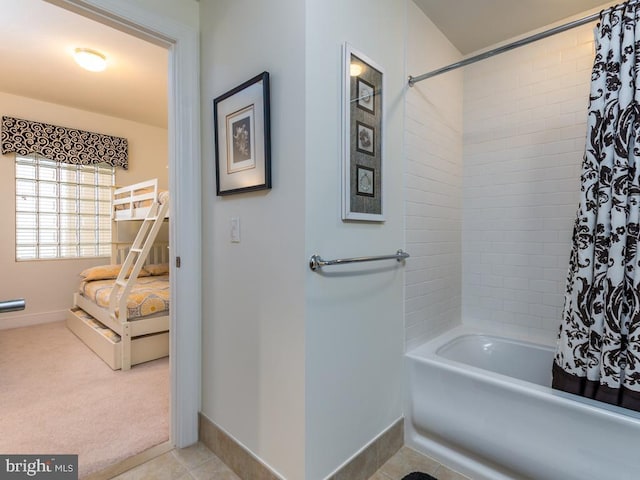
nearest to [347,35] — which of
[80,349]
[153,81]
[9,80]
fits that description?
[153,81]

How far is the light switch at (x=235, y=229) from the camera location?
1499 millimetres

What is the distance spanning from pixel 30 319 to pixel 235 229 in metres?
3.82

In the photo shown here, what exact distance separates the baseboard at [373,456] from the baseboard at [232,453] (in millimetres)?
286

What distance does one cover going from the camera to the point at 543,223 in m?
2.04

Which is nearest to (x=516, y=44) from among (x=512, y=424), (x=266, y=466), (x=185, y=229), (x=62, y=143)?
(x=512, y=424)

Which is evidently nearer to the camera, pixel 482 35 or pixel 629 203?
pixel 629 203

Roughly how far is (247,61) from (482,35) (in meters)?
1.60

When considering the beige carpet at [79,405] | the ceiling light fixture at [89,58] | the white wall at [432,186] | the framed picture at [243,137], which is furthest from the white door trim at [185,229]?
the ceiling light fixture at [89,58]

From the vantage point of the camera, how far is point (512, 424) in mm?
1389

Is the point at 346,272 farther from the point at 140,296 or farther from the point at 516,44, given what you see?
the point at 140,296

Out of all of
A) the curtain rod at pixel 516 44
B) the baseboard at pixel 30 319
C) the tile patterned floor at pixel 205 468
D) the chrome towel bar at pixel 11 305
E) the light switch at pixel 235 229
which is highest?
the curtain rod at pixel 516 44

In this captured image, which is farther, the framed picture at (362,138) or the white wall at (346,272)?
the framed picture at (362,138)

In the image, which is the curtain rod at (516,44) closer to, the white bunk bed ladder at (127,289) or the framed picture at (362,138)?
the framed picture at (362,138)

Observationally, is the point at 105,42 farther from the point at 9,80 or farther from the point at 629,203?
the point at 629,203
